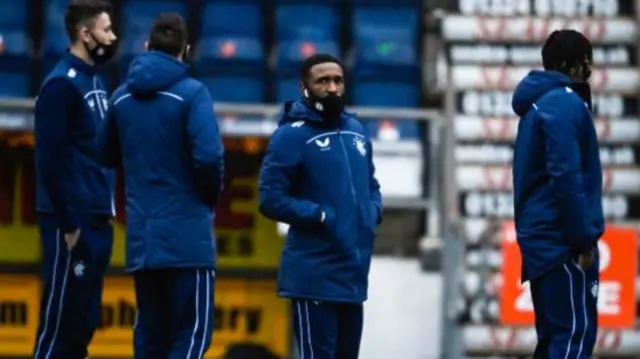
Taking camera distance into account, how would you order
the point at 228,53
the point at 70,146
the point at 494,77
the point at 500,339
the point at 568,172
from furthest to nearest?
the point at 494,77
the point at 228,53
the point at 500,339
the point at 70,146
the point at 568,172

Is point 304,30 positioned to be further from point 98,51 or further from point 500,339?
point 98,51

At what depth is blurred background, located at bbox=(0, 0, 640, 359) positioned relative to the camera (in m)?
12.2

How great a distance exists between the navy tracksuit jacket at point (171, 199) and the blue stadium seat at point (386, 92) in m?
5.17

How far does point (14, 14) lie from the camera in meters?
13.4

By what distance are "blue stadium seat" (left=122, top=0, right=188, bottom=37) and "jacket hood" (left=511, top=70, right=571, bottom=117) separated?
5.61 meters

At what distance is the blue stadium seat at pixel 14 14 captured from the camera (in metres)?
13.2

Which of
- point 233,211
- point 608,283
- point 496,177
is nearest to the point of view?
point 608,283

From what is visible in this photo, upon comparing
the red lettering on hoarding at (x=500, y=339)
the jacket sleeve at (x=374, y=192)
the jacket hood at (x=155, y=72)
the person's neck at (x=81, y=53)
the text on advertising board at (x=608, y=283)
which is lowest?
the red lettering on hoarding at (x=500, y=339)

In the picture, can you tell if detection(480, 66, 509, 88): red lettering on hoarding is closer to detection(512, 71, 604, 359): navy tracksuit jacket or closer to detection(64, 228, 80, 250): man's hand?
detection(512, 71, 604, 359): navy tracksuit jacket

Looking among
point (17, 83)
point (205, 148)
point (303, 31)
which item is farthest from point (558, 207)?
point (17, 83)

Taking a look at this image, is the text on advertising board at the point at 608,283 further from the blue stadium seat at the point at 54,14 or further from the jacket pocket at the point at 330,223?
the jacket pocket at the point at 330,223

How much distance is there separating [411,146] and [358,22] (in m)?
1.55

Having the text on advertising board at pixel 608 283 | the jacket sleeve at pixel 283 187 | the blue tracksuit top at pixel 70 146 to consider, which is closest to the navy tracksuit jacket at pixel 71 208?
the blue tracksuit top at pixel 70 146

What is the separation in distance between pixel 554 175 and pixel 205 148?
4.45 ft
